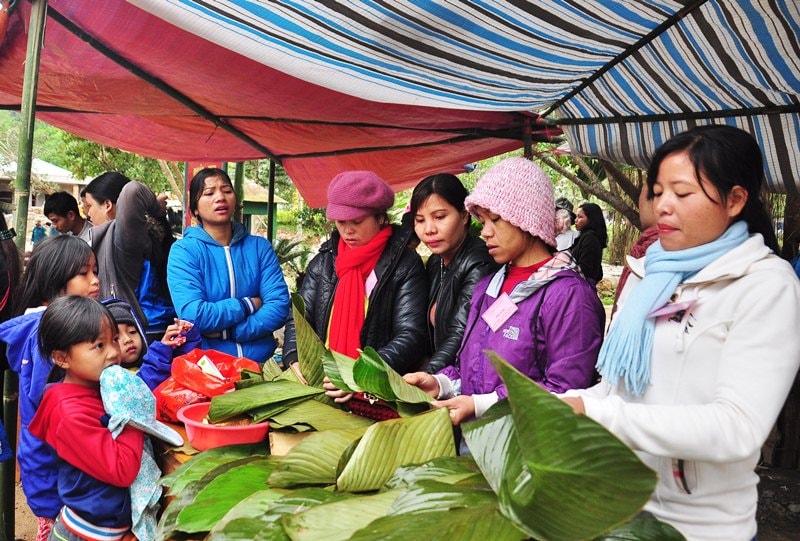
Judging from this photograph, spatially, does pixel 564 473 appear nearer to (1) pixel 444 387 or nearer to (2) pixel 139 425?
(1) pixel 444 387

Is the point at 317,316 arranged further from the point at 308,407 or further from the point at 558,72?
the point at 558,72

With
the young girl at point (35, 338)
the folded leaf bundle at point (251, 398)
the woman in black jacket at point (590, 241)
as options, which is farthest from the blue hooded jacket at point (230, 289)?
the woman in black jacket at point (590, 241)

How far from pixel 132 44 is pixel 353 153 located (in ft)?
7.69

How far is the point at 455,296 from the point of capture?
226 centimetres

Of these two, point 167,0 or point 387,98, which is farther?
point 387,98

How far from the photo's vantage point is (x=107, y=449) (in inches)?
68.7

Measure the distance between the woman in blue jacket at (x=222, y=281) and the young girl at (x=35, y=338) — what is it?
40 cm

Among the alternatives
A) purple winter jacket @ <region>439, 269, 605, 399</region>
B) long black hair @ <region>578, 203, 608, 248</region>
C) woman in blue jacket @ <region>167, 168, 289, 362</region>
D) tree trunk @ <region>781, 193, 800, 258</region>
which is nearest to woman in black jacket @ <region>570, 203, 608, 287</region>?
long black hair @ <region>578, 203, 608, 248</region>

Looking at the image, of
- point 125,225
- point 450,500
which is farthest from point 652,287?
point 125,225

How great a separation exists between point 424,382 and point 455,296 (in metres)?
0.57

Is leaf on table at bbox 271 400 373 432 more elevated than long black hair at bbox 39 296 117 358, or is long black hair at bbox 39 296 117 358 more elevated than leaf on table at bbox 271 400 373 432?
long black hair at bbox 39 296 117 358

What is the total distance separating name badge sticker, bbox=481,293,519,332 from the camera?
1.74 m

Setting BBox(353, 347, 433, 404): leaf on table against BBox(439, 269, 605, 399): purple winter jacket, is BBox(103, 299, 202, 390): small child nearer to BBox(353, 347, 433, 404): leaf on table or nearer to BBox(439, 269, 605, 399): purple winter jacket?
BBox(353, 347, 433, 404): leaf on table

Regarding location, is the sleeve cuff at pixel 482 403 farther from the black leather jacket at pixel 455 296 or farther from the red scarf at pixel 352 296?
the red scarf at pixel 352 296
